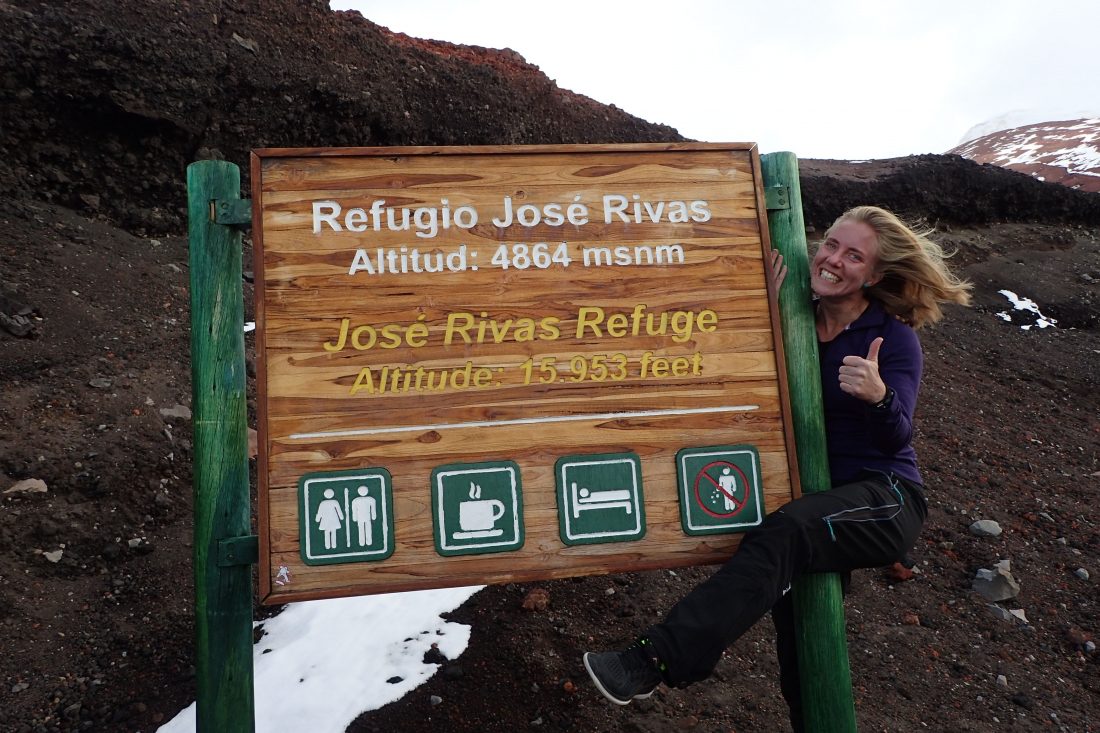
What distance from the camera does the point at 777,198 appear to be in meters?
2.46

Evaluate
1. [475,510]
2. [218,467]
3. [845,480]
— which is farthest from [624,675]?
[218,467]

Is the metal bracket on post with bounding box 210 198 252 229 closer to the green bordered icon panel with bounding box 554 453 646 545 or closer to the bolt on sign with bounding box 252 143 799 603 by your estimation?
the bolt on sign with bounding box 252 143 799 603

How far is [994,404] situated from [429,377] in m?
7.33

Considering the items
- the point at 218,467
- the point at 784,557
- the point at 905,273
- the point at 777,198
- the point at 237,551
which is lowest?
the point at 784,557

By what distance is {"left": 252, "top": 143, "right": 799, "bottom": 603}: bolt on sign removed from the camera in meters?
2.09

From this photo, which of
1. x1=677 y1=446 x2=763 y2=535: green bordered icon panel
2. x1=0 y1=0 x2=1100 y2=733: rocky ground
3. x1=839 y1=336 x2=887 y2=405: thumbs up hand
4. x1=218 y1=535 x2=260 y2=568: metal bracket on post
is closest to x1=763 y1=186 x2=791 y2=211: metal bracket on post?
x1=839 y1=336 x2=887 y2=405: thumbs up hand

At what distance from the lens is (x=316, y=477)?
6.79 feet

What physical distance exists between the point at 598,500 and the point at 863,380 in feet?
2.89

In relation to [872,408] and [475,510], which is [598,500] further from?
[872,408]

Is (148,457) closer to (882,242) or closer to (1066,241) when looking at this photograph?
(882,242)

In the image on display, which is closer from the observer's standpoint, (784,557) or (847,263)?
(784,557)

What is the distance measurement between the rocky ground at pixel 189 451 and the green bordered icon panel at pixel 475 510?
1.22 m

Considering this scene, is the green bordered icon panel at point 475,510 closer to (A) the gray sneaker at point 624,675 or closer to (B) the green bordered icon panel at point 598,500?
(B) the green bordered icon panel at point 598,500

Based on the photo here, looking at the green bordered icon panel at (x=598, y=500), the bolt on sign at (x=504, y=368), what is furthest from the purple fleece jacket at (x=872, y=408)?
the green bordered icon panel at (x=598, y=500)
